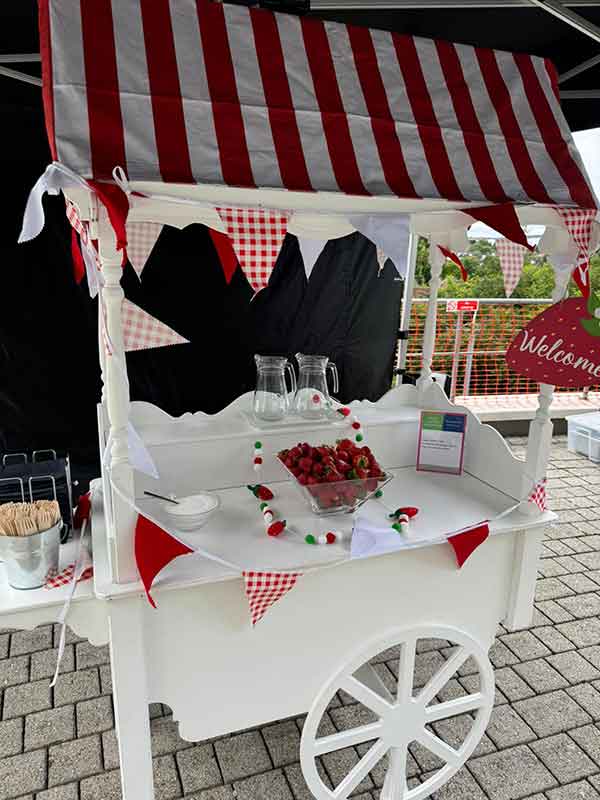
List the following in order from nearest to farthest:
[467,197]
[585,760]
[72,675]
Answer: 1. [467,197]
2. [585,760]
3. [72,675]

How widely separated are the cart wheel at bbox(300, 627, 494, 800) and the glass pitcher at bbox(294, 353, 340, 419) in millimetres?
781

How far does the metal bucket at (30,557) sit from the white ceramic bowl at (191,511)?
1.02 ft

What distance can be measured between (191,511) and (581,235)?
4.29 feet

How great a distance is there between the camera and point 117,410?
125 centimetres

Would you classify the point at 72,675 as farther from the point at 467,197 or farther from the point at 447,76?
the point at 447,76

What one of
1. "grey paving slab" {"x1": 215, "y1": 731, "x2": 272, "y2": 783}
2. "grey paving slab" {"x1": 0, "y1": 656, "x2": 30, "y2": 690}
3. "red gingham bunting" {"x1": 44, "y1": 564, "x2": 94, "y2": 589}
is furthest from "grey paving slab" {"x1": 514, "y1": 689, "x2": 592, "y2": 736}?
"grey paving slab" {"x1": 0, "y1": 656, "x2": 30, "y2": 690}

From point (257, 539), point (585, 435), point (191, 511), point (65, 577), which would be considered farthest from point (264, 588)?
point (585, 435)

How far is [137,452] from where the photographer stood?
1.27 metres

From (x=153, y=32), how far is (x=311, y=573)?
1344 mm

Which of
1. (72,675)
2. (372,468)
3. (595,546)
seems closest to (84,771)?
(72,675)

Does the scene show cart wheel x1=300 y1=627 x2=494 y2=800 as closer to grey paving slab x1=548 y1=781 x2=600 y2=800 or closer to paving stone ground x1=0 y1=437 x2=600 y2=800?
paving stone ground x1=0 y1=437 x2=600 y2=800

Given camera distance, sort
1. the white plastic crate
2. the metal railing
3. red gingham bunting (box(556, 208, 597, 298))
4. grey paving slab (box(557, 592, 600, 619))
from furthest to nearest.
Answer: the metal railing < the white plastic crate < grey paving slab (box(557, 592, 600, 619)) < red gingham bunting (box(556, 208, 597, 298))

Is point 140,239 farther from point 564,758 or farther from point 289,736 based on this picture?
point 564,758

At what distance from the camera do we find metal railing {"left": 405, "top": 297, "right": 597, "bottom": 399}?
5266 millimetres
